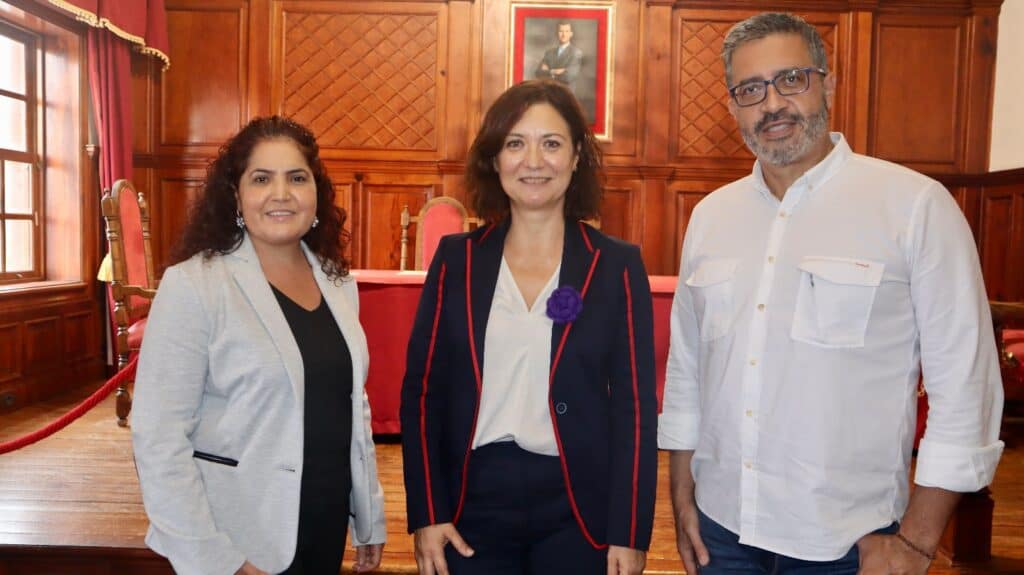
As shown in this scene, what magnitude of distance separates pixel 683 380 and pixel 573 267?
1.13ft

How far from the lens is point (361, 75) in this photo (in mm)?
6316

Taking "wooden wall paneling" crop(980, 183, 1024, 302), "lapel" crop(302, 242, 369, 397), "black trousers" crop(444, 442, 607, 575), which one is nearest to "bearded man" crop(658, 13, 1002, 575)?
"black trousers" crop(444, 442, 607, 575)

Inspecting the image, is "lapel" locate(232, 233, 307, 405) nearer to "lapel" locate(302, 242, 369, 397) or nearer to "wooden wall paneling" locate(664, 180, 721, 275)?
"lapel" locate(302, 242, 369, 397)

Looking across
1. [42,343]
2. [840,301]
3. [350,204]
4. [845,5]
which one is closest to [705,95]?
[845,5]

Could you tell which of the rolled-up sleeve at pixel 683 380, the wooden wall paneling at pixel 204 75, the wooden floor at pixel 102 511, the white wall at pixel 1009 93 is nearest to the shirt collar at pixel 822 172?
the rolled-up sleeve at pixel 683 380

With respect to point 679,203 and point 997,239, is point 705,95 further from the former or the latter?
point 997,239

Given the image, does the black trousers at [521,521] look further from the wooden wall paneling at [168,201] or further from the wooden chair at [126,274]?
the wooden wall paneling at [168,201]

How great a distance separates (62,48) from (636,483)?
5.52 metres

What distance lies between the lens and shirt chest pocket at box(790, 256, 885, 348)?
4.32 ft

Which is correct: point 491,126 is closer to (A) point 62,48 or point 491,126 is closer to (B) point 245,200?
(B) point 245,200

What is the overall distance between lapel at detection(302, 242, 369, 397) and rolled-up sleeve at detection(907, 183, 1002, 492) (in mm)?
1031

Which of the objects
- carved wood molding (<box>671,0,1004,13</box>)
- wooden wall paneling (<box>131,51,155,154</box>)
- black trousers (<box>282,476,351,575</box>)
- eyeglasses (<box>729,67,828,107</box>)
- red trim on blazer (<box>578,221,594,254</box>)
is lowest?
black trousers (<box>282,476,351,575</box>)

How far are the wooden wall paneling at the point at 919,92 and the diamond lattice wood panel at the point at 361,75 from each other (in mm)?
3653

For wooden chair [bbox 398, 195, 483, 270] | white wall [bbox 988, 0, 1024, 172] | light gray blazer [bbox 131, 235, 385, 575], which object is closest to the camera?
light gray blazer [bbox 131, 235, 385, 575]
